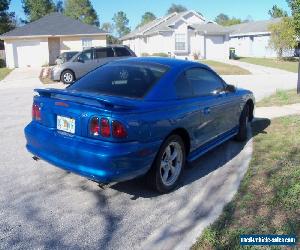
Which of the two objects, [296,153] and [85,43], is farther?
[85,43]

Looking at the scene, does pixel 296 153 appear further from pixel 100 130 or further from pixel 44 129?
pixel 44 129

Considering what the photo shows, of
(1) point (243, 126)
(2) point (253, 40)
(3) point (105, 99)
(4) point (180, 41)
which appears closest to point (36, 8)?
(4) point (180, 41)

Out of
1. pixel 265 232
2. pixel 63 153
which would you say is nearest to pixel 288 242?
pixel 265 232

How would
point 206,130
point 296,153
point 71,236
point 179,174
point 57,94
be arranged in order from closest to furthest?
point 71,236 < point 57,94 < point 179,174 < point 206,130 < point 296,153

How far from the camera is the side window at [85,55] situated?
18.4m

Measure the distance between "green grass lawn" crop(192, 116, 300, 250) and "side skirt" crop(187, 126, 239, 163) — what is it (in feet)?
1.58

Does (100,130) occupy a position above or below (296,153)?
above

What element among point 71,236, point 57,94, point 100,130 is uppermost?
point 57,94

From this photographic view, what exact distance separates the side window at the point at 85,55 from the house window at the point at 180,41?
21.4 meters

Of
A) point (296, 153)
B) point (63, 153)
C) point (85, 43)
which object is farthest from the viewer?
point (85, 43)

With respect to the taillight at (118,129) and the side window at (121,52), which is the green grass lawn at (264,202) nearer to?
the taillight at (118,129)

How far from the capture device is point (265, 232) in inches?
143

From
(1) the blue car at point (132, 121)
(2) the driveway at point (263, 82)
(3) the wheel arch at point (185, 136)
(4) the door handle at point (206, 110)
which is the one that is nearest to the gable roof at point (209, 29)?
(2) the driveway at point (263, 82)

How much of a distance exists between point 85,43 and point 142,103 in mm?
32283
